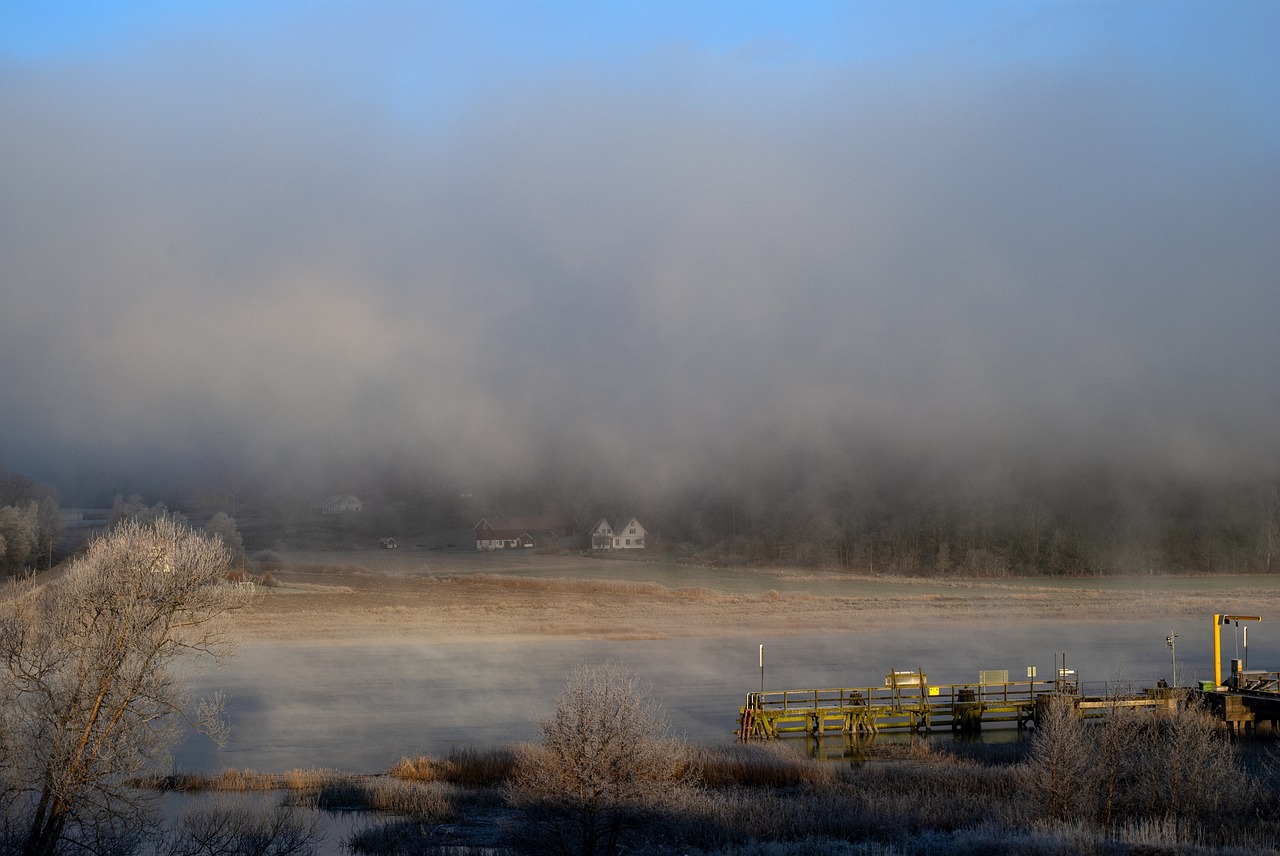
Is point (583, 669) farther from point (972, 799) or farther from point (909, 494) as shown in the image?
point (909, 494)

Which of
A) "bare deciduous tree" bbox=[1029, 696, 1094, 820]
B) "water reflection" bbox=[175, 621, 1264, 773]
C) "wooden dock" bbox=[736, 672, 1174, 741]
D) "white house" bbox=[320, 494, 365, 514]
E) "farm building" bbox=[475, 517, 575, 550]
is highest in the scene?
"white house" bbox=[320, 494, 365, 514]

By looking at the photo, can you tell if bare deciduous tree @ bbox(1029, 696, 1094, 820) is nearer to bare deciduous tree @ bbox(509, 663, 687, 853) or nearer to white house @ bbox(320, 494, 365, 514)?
bare deciduous tree @ bbox(509, 663, 687, 853)

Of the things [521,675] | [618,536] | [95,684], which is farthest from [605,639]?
[618,536]

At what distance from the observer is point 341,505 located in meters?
160

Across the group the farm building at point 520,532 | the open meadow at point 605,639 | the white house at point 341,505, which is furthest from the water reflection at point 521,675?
the white house at point 341,505

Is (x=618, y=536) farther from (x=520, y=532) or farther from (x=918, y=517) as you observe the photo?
(x=918, y=517)

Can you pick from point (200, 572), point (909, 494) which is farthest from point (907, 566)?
point (200, 572)

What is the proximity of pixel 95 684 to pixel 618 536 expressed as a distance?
131 m

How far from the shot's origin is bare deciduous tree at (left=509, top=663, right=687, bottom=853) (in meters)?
21.8

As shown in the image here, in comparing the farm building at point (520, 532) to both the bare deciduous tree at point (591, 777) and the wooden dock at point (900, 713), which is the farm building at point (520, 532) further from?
the bare deciduous tree at point (591, 777)

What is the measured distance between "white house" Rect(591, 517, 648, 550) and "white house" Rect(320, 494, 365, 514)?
1459 inches

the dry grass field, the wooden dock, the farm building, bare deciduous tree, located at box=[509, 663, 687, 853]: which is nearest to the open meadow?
the dry grass field

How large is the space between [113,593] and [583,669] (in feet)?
33.9

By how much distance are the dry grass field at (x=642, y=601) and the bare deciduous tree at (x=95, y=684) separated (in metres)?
47.9
